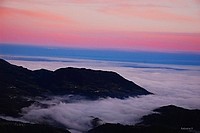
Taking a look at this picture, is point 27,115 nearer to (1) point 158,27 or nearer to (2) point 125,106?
(2) point 125,106

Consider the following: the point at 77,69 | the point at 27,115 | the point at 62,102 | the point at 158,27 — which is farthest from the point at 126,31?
the point at 27,115

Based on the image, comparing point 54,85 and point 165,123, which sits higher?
point 54,85

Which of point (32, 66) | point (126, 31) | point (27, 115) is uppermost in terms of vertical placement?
point (126, 31)

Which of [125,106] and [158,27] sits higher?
[158,27]

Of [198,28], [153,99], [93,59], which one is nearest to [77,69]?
[93,59]

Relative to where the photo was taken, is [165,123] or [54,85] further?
[54,85]
